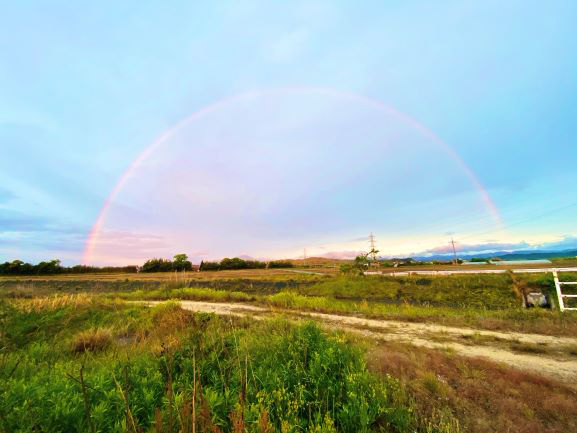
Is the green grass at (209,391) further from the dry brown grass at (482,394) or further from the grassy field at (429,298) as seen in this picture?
the grassy field at (429,298)

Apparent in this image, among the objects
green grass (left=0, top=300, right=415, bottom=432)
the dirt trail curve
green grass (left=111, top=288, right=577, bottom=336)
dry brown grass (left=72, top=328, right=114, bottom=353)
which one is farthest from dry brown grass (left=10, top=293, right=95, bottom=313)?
the dirt trail curve

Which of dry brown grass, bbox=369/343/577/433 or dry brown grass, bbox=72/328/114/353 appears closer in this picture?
dry brown grass, bbox=369/343/577/433

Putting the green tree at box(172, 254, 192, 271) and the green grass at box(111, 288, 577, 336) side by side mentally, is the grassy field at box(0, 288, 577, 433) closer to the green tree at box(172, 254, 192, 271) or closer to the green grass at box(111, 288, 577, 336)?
the green grass at box(111, 288, 577, 336)

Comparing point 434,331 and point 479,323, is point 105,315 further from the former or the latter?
point 479,323

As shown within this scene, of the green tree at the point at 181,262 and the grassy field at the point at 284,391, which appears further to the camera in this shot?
the green tree at the point at 181,262

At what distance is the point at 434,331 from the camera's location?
39.6ft

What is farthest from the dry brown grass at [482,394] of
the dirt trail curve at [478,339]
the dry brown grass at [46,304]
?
the dry brown grass at [46,304]

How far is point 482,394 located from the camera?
5543 millimetres

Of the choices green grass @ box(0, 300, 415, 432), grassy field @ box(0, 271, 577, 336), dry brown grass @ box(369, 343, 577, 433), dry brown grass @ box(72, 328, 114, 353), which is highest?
green grass @ box(0, 300, 415, 432)

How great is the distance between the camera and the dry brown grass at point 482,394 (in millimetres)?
4680

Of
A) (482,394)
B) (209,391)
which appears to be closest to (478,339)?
(482,394)

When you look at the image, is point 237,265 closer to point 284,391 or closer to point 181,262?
point 181,262

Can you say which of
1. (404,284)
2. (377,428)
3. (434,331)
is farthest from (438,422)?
(404,284)

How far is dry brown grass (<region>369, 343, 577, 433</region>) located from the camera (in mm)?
4680
